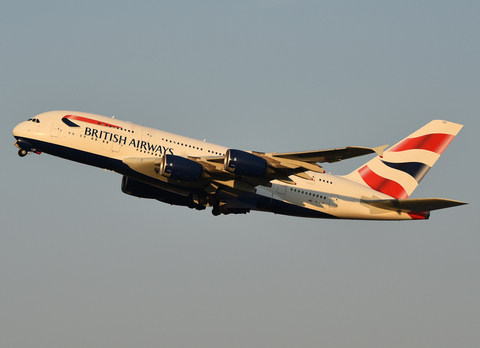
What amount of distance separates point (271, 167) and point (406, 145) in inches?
582

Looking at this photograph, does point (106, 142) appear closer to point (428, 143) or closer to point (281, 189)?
point (281, 189)

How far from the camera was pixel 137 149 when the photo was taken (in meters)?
37.1

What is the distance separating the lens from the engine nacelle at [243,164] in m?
34.7

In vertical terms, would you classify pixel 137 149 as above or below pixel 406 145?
below

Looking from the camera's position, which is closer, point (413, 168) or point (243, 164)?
point (243, 164)

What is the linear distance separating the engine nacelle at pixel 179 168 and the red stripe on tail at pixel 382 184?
45.8 feet

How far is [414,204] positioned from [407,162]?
6.94 meters

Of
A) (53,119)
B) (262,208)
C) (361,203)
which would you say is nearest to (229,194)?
(262,208)

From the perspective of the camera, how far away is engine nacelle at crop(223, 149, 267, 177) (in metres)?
34.7

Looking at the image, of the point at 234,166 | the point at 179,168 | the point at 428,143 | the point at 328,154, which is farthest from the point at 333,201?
the point at 179,168

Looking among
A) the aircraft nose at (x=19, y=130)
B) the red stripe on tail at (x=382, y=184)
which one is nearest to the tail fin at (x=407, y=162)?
the red stripe on tail at (x=382, y=184)

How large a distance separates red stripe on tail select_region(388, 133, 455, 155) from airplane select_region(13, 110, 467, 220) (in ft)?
10.6

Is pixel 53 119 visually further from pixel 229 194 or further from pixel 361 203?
pixel 361 203

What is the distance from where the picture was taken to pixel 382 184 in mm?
43719
